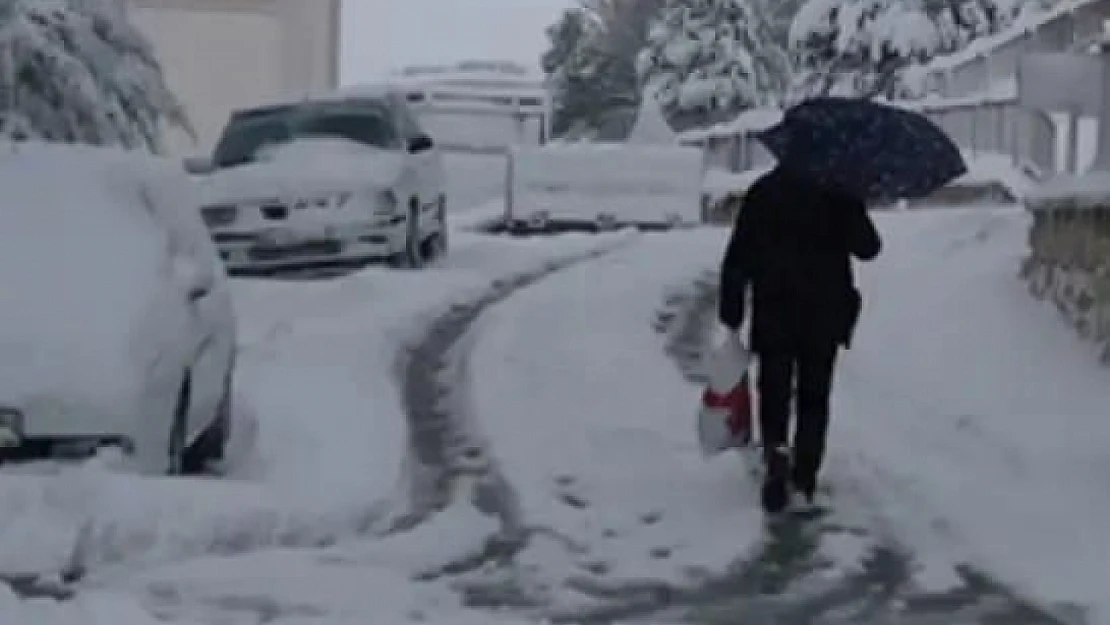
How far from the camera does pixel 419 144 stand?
2302cm

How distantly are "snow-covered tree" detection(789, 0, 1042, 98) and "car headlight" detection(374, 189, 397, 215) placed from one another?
25194 millimetres

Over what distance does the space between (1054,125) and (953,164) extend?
1006cm

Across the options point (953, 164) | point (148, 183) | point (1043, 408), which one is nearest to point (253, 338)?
point (148, 183)

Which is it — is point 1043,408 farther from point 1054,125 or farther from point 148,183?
point 1054,125

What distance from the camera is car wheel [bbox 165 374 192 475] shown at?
10055 mm

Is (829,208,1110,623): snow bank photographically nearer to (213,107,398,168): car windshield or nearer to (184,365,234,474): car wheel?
(184,365,234,474): car wheel

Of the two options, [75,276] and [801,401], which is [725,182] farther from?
[75,276]

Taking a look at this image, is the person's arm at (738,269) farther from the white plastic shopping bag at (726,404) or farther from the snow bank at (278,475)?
the snow bank at (278,475)

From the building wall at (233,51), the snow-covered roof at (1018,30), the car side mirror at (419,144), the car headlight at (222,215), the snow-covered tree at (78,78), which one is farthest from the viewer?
the building wall at (233,51)

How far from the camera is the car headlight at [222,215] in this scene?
21.5m

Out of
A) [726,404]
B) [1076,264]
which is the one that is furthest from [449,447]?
[1076,264]

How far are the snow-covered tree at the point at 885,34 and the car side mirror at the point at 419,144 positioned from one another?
23223 millimetres

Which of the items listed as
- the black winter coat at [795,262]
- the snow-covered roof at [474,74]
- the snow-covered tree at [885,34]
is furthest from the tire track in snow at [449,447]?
the snow-covered roof at [474,74]

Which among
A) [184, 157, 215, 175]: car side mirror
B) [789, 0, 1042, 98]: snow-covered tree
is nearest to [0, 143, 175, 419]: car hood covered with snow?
[184, 157, 215, 175]: car side mirror
